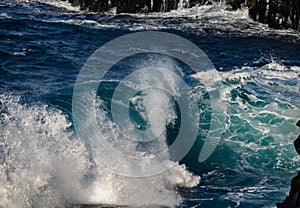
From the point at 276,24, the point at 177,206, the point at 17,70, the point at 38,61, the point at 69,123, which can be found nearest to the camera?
the point at 177,206

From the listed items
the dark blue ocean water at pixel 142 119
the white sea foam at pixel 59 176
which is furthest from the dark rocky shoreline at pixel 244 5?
the white sea foam at pixel 59 176

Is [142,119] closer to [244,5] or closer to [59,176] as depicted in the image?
[59,176]

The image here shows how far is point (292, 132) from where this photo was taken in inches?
565

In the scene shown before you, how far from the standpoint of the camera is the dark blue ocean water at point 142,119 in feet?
34.3

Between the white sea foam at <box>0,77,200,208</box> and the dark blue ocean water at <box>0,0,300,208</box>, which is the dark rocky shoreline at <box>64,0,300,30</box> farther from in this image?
the white sea foam at <box>0,77,200,208</box>

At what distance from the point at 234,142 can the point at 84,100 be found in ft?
Answer: 13.2

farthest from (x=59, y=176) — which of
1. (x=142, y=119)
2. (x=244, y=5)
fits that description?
(x=244, y=5)

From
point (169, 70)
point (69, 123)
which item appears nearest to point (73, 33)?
point (169, 70)

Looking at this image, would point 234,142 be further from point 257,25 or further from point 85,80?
point 257,25

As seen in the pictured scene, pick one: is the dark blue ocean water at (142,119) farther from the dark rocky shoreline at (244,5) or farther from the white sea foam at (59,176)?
the dark rocky shoreline at (244,5)

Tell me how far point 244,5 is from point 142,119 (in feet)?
49.8

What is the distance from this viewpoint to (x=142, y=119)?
46.7ft

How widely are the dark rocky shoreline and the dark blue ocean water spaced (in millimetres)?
777

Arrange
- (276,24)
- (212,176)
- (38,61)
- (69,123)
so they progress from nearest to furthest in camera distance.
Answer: (212,176) < (69,123) < (38,61) < (276,24)
